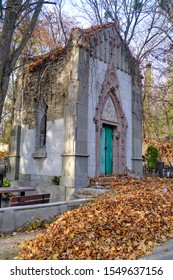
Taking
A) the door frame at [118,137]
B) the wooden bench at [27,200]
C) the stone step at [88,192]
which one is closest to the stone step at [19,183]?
the stone step at [88,192]

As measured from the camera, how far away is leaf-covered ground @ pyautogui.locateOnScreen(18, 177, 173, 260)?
4301mm

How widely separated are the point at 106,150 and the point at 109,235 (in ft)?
24.7

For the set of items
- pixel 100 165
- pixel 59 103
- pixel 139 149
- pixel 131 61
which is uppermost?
pixel 131 61

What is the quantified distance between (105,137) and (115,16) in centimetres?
1105

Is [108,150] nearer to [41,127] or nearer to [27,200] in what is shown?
[41,127]

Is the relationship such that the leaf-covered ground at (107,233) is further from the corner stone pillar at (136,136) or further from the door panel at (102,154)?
the corner stone pillar at (136,136)

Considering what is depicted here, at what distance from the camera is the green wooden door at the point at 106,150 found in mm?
11984

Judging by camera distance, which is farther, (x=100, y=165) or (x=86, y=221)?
(x=100, y=165)

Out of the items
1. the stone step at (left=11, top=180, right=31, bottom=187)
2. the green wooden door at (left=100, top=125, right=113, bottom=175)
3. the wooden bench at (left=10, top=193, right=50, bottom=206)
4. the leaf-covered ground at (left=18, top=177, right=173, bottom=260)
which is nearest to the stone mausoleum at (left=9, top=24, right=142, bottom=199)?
the green wooden door at (left=100, top=125, right=113, bottom=175)

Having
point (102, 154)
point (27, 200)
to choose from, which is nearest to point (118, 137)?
point (102, 154)

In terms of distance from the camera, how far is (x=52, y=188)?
420 inches

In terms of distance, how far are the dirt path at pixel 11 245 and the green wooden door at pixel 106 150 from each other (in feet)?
20.1
